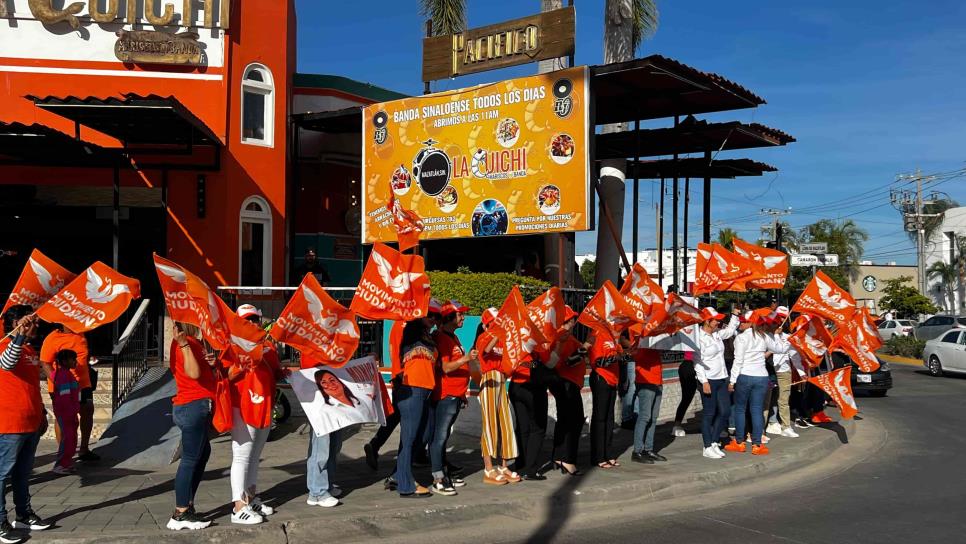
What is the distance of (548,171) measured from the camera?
14828 millimetres

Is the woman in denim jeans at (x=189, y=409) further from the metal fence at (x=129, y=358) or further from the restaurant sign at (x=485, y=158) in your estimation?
the restaurant sign at (x=485, y=158)

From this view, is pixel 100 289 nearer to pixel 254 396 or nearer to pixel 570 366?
pixel 254 396

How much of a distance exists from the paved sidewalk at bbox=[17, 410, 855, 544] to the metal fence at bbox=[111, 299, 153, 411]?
1.21m

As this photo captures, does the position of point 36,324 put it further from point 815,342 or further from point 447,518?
point 815,342

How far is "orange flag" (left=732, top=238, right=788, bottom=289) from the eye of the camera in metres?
13.2

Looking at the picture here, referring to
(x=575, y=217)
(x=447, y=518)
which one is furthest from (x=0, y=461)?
(x=575, y=217)

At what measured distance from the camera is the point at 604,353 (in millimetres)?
9922

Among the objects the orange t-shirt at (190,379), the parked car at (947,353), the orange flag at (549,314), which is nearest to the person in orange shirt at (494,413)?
the orange flag at (549,314)

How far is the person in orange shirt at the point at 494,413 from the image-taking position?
8891 millimetres

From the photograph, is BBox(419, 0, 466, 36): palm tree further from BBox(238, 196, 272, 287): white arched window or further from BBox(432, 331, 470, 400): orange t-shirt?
BBox(432, 331, 470, 400): orange t-shirt

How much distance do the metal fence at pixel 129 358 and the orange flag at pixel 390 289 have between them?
490 cm

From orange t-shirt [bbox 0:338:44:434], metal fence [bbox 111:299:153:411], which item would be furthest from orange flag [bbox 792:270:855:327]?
orange t-shirt [bbox 0:338:44:434]

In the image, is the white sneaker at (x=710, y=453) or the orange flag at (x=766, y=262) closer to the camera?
the white sneaker at (x=710, y=453)

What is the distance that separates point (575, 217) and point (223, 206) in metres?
6.83
